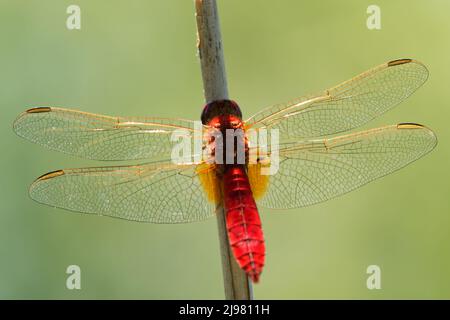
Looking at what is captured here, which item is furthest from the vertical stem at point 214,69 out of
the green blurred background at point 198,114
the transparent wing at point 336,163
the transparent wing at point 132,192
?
the green blurred background at point 198,114

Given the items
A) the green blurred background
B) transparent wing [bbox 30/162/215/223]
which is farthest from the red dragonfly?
the green blurred background

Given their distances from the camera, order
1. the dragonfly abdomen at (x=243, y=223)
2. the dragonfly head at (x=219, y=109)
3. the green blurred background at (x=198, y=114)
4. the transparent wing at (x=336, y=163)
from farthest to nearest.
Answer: the green blurred background at (x=198, y=114) → the transparent wing at (x=336, y=163) → the dragonfly head at (x=219, y=109) → the dragonfly abdomen at (x=243, y=223)

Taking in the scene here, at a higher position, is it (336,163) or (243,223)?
(336,163)

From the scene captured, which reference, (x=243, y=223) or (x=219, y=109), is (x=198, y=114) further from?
(x=243, y=223)

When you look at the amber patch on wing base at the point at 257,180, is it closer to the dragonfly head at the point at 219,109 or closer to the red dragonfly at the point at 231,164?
the red dragonfly at the point at 231,164

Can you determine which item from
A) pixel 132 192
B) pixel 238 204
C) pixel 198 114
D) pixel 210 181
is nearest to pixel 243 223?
pixel 238 204

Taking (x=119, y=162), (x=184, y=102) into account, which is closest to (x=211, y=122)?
(x=119, y=162)
